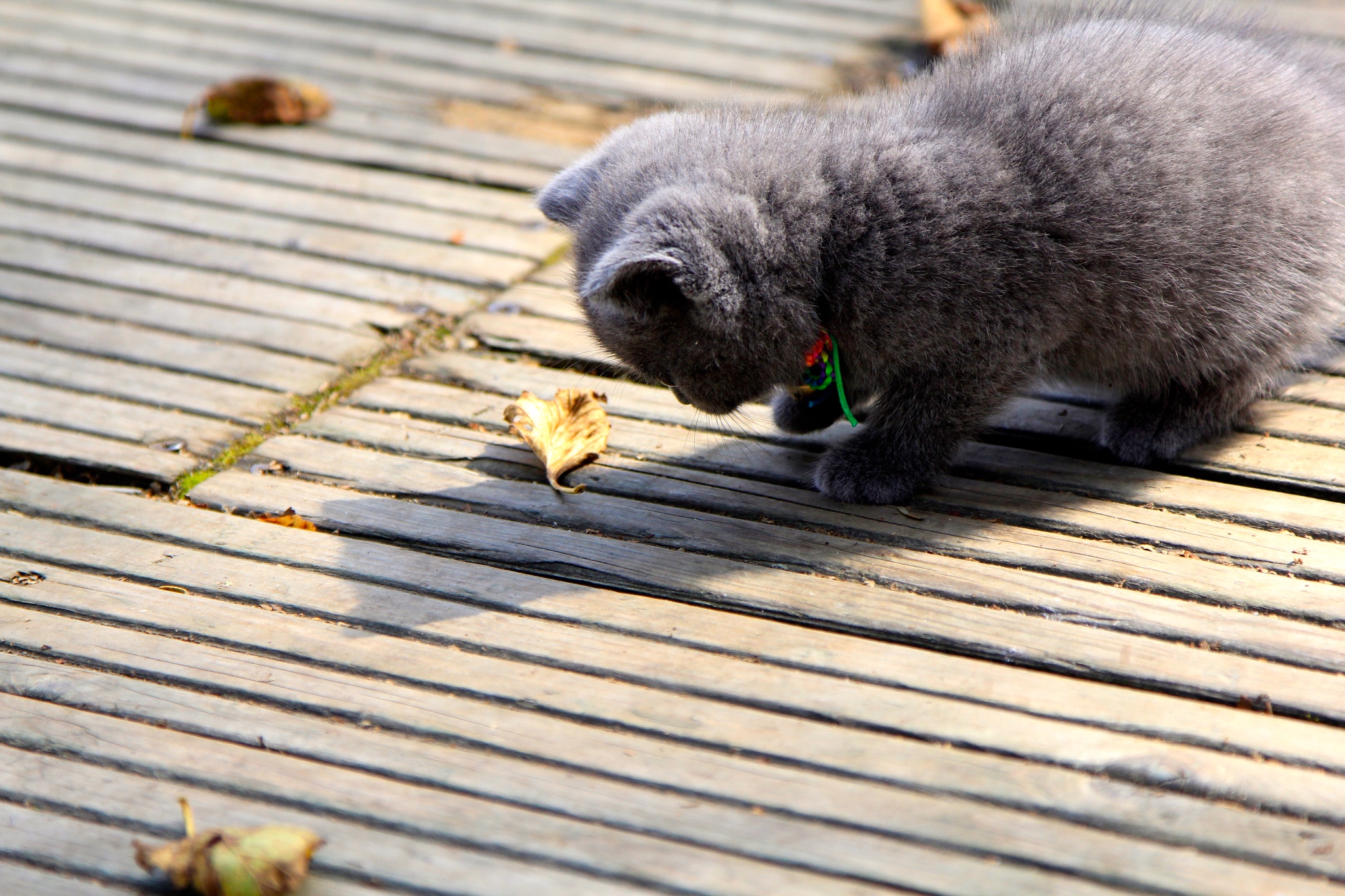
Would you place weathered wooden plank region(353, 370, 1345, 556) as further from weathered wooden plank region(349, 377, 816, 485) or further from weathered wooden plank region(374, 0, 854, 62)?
weathered wooden plank region(374, 0, 854, 62)

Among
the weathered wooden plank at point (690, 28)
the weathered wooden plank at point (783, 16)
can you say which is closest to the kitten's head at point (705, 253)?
the weathered wooden plank at point (690, 28)

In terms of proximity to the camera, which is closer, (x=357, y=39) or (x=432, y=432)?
(x=432, y=432)

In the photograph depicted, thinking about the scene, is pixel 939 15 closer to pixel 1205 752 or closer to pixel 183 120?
pixel 183 120

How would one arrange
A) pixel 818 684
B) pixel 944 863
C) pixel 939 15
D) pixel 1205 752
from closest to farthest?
pixel 944 863 < pixel 1205 752 < pixel 818 684 < pixel 939 15

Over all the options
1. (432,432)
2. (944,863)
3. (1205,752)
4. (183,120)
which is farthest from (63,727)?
(183,120)

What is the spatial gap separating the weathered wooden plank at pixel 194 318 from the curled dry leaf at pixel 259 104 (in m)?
1.00

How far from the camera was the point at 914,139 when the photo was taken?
234cm

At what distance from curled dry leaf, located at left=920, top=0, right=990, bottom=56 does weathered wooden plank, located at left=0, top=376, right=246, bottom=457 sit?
9.80 ft

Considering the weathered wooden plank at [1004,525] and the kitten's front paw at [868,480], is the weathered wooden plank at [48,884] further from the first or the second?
the kitten's front paw at [868,480]

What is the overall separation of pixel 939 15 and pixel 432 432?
2.91 m

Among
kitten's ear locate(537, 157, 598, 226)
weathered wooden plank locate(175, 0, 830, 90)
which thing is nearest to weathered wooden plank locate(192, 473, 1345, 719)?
kitten's ear locate(537, 157, 598, 226)

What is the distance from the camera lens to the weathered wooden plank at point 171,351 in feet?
9.51

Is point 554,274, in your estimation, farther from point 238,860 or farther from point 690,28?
point 238,860

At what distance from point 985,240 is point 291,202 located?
2.21 m
